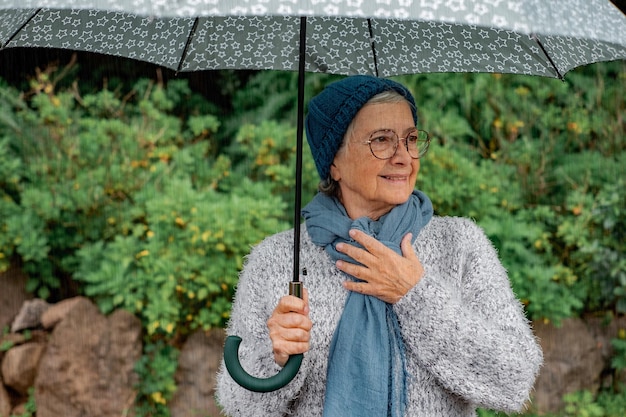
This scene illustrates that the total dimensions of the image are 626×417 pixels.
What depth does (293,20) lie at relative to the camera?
246 centimetres

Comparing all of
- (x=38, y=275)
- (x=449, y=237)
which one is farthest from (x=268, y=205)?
(x=449, y=237)

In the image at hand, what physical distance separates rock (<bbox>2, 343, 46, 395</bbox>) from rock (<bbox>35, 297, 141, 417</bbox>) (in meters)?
0.11

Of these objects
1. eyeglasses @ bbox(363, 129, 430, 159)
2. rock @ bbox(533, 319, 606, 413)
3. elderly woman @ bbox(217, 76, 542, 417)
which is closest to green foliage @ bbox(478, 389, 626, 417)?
rock @ bbox(533, 319, 606, 413)

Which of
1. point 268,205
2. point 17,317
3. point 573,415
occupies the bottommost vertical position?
point 573,415

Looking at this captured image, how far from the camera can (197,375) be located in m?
4.25

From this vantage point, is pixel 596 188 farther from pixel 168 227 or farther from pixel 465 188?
pixel 168 227

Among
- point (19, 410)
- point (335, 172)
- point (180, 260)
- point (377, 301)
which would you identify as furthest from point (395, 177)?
point (19, 410)

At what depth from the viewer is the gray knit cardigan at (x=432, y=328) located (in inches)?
74.5

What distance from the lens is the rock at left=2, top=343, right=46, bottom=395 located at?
427 centimetres

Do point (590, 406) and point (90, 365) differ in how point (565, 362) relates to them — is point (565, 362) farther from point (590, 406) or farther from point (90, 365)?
point (90, 365)

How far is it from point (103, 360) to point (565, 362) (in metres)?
2.56

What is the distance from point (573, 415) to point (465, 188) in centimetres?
140

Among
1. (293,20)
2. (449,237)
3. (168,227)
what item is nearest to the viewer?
(449,237)

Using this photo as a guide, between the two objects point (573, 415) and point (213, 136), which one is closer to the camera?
point (573, 415)
